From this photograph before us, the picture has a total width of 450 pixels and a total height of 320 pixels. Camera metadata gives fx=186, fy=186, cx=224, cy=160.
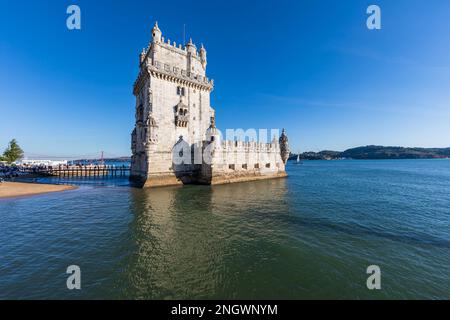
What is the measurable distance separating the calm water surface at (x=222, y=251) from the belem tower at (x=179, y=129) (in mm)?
13940

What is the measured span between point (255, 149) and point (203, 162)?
39.9 ft

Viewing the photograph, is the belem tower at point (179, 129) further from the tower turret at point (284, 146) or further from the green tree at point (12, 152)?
the green tree at point (12, 152)

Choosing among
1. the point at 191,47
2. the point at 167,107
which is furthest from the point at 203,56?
the point at 167,107

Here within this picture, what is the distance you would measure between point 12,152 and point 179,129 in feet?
220

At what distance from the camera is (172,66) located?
32125 mm

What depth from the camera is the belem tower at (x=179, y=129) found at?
96.9 feet

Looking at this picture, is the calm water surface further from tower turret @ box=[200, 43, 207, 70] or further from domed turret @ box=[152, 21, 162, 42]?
tower turret @ box=[200, 43, 207, 70]

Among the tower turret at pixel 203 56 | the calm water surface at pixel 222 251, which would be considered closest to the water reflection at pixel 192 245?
the calm water surface at pixel 222 251

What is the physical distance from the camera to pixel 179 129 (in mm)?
32531

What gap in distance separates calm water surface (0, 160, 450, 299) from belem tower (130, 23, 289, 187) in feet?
45.7

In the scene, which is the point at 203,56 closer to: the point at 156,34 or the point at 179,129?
the point at 156,34

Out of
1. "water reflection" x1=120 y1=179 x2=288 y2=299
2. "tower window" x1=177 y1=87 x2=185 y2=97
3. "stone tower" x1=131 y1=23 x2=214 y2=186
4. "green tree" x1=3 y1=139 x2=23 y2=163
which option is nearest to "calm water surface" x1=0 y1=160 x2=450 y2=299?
"water reflection" x1=120 y1=179 x2=288 y2=299
